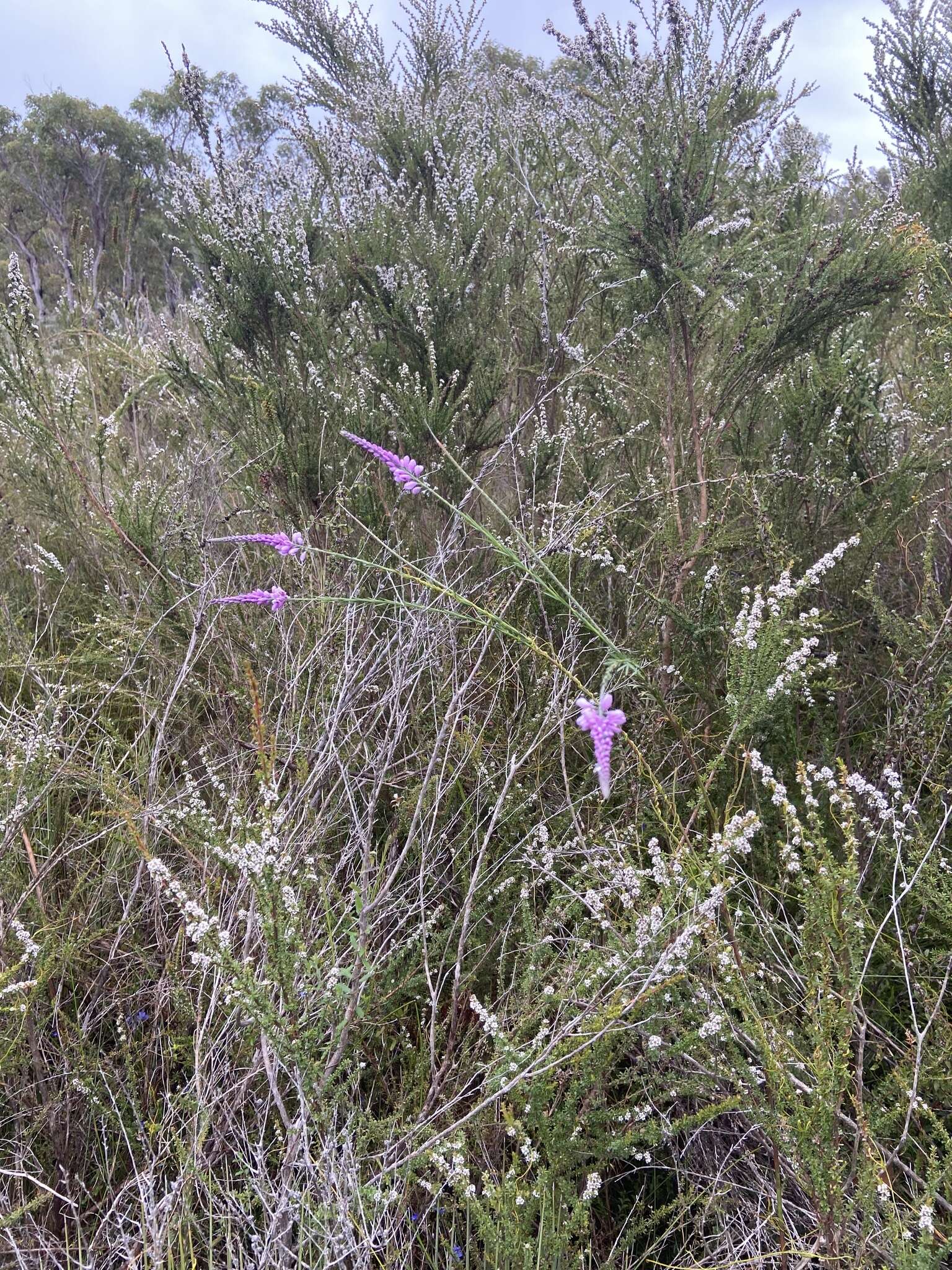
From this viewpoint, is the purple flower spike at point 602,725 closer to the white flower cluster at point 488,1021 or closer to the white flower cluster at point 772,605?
the white flower cluster at point 488,1021

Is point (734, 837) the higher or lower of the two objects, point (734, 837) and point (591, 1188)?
the higher

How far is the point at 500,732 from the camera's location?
2285 millimetres

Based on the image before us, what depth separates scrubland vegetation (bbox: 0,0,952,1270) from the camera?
4.64ft

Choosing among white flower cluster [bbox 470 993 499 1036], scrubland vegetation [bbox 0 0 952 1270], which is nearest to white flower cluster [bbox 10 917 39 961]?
scrubland vegetation [bbox 0 0 952 1270]

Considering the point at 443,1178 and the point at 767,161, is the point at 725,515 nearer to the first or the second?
the point at 443,1178

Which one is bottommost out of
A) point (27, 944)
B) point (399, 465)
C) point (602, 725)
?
point (27, 944)

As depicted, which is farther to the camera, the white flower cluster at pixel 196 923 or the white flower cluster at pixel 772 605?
the white flower cluster at pixel 772 605

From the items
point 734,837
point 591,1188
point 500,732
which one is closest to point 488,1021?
point 591,1188

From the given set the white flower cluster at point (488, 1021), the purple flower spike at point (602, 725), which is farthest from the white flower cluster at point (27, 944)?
the purple flower spike at point (602, 725)

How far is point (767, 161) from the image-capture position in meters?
5.13

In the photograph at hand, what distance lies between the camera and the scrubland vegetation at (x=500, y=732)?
4.64ft

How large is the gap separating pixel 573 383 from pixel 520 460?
404 mm

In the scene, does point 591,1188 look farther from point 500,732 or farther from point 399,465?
point 399,465

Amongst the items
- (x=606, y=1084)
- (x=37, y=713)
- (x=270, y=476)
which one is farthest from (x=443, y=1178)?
(x=270, y=476)
